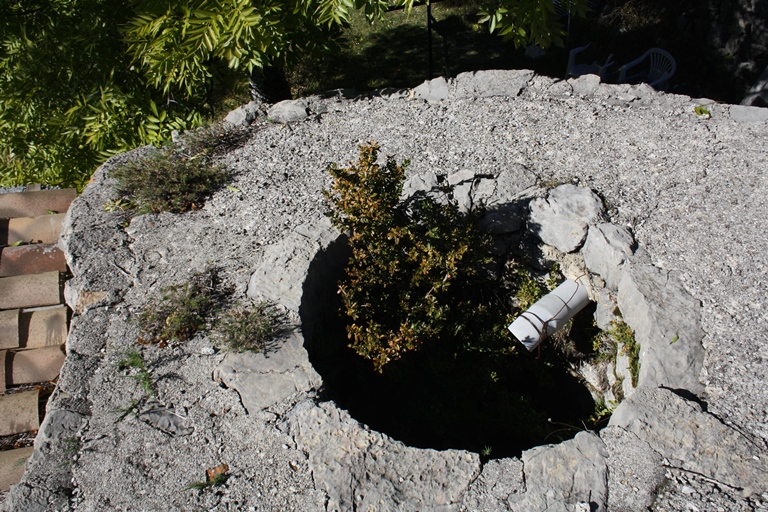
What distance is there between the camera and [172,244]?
4.68m

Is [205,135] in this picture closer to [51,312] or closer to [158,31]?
[158,31]

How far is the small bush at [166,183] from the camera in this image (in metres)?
4.98

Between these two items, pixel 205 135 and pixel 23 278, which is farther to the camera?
pixel 205 135

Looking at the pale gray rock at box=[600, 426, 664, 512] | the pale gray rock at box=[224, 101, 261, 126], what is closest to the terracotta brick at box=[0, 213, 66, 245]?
the pale gray rock at box=[224, 101, 261, 126]

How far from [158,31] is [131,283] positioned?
2.15 metres

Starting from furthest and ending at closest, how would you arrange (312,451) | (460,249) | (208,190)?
(208,190)
(460,249)
(312,451)

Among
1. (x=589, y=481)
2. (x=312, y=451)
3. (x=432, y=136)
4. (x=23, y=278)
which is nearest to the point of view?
(x=589, y=481)

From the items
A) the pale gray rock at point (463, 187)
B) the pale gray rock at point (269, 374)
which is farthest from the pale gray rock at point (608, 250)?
the pale gray rock at point (269, 374)

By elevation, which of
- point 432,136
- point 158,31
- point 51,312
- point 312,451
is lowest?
point 51,312

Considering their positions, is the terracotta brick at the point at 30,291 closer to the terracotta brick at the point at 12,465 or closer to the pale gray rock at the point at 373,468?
the terracotta brick at the point at 12,465

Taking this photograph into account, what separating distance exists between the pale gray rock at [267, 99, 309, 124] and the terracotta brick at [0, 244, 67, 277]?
2.22 m

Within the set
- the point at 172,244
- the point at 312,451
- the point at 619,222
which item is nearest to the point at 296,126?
the point at 172,244

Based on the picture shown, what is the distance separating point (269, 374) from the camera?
3.68 meters

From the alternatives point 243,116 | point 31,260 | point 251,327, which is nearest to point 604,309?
point 251,327
